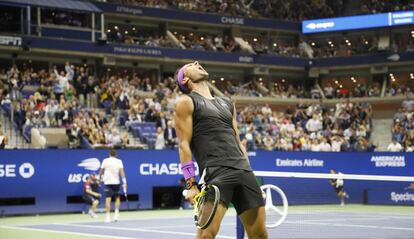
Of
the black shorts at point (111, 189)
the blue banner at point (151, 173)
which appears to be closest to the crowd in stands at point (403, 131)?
the blue banner at point (151, 173)

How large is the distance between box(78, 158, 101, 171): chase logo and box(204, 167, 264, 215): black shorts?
1783 centimetres

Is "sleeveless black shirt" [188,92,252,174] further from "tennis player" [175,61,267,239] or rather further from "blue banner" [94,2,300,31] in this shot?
"blue banner" [94,2,300,31]

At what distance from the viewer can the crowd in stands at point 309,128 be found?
32219 millimetres

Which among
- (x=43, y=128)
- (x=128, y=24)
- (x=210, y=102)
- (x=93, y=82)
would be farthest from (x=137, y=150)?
(x=128, y=24)

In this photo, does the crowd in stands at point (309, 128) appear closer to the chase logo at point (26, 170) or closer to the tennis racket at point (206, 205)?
the chase logo at point (26, 170)

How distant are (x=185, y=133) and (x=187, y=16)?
39227 mm

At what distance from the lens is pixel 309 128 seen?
121 feet

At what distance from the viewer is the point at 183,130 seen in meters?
7.01

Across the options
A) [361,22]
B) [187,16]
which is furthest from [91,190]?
[361,22]

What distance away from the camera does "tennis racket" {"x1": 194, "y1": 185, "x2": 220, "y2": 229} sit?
671 cm

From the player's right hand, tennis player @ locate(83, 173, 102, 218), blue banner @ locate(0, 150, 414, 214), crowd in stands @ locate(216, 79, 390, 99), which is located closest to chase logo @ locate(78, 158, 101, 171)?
blue banner @ locate(0, 150, 414, 214)

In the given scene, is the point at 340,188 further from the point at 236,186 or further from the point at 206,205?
the point at 206,205

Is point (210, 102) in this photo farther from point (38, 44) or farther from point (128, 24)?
point (128, 24)

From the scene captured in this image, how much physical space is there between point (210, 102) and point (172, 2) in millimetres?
40222
